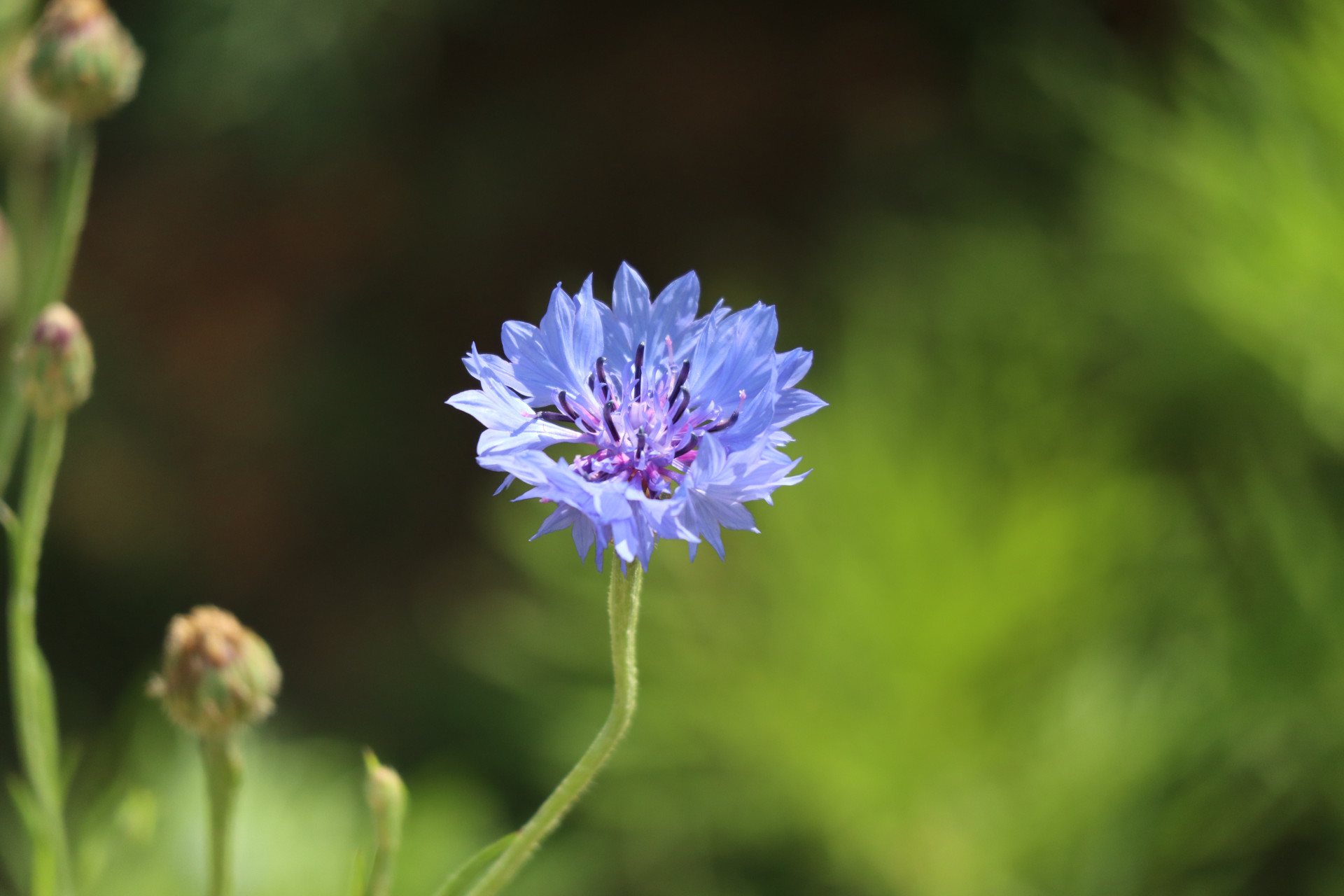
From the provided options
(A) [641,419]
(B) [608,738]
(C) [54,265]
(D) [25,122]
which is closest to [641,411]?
(A) [641,419]

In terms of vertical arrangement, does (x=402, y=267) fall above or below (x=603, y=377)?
above

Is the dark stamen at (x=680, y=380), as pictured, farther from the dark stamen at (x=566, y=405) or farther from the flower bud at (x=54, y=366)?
the flower bud at (x=54, y=366)

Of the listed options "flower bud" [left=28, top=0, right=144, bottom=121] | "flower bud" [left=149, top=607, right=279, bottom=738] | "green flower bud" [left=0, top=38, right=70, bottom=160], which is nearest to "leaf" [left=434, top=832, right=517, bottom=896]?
"flower bud" [left=149, top=607, right=279, bottom=738]

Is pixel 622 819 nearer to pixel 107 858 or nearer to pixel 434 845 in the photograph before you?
pixel 434 845

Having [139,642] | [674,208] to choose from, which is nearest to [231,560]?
[139,642]

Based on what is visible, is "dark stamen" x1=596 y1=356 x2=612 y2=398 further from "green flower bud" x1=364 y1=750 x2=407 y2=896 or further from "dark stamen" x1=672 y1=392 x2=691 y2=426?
"green flower bud" x1=364 y1=750 x2=407 y2=896

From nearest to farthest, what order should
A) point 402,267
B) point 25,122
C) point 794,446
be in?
point 25,122
point 794,446
point 402,267

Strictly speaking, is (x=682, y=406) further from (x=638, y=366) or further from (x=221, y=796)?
(x=221, y=796)
